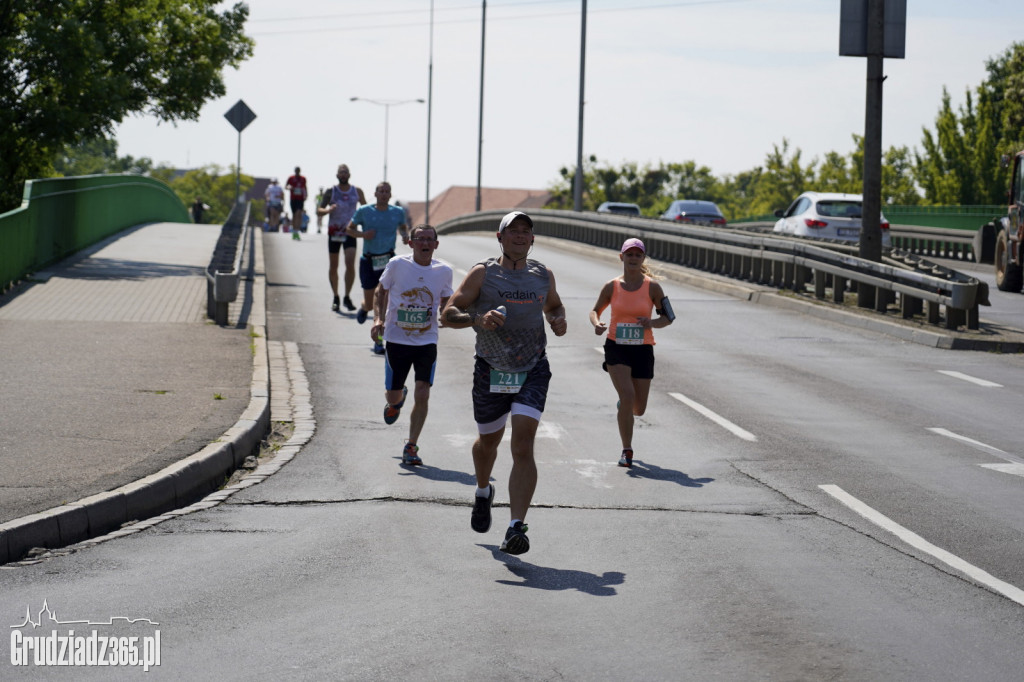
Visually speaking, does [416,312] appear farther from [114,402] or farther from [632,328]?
[114,402]

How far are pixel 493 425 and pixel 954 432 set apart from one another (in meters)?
5.87

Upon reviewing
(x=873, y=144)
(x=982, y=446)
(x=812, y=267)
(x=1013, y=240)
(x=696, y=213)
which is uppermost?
(x=873, y=144)

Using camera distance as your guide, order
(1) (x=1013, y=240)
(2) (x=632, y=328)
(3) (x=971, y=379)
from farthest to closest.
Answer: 1. (1) (x=1013, y=240)
2. (3) (x=971, y=379)
3. (2) (x=632, y=328)

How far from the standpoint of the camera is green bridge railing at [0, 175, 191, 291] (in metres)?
20.3

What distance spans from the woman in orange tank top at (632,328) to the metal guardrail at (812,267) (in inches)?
378

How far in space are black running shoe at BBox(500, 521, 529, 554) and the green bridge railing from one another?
13.9 m

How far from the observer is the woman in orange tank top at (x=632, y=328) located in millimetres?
10711

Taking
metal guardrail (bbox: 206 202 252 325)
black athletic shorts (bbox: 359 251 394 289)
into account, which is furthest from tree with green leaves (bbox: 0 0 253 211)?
black athletic shorts (bbox: 359 251 394 289)

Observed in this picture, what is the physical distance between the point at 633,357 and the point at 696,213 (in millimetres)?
32602

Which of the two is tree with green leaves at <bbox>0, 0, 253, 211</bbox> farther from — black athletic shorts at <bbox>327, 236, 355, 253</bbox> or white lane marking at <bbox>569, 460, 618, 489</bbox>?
white lane marking at <bbox>569, 460, 618, 489</bbox>

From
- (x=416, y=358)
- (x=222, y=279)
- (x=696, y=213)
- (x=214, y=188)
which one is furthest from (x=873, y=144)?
(x=214, y=188)

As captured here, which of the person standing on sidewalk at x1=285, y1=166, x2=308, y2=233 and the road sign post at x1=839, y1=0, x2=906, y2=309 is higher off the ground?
the road sign post at x1=839, y1=0, x2=906, y2=309

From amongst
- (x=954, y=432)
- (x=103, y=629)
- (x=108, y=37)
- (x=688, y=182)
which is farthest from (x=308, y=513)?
(x=688, y=182)

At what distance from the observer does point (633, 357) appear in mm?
10805
